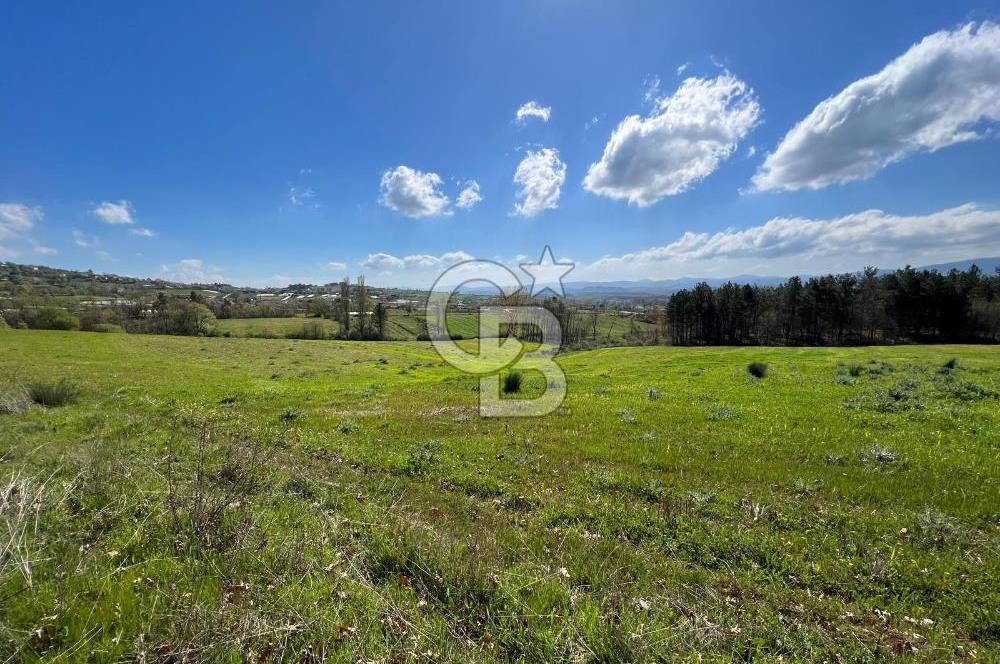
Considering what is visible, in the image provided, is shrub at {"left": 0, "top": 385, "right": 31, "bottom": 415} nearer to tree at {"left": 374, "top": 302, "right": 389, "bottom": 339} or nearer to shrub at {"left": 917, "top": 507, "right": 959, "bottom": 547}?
shrub at {"left": 917, "top": 507, "right": 959, "bottom": 547}

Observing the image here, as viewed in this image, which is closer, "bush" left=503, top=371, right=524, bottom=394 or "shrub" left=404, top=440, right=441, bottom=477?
"shrub" left=404, top=440, right=441, bottom=477

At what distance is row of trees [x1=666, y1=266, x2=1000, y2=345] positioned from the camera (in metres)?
69.6

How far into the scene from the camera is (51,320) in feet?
232

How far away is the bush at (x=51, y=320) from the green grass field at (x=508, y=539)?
83661 millimetres

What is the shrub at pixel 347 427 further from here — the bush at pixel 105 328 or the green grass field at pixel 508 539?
the bush at pixel 105 328

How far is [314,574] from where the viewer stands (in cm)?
428

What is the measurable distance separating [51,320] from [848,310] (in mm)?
145453

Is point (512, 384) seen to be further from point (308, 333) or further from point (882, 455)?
point (308, 333)

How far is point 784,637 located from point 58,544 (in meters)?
7.79

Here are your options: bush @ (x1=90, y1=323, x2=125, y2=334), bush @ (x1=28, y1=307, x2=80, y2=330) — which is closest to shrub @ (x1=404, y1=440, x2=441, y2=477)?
bush @ (x1=90, y1=323, x2=125, y2=334)

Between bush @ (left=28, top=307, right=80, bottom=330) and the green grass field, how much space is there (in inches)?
3294

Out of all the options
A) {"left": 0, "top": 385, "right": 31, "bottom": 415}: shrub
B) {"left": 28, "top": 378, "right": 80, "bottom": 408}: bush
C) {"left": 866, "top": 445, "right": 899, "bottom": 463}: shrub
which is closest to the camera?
{"left": 866, "top": 445, "right": 899, "bottom": 463}: shrub

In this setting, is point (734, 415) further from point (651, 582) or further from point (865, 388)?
point (651, 582)

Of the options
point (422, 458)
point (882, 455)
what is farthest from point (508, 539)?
point (882, 455)
